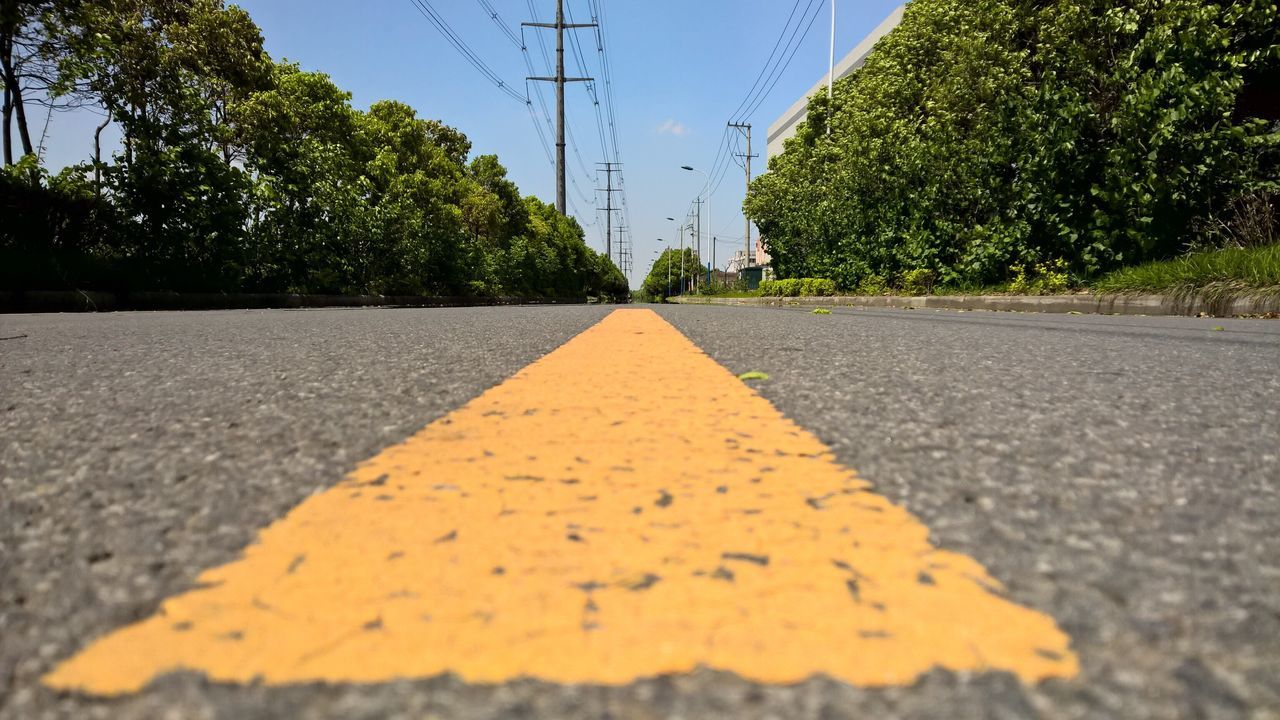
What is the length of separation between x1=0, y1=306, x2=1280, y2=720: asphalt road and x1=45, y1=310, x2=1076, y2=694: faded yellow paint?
0.03 metres

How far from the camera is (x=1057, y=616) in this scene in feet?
2.53

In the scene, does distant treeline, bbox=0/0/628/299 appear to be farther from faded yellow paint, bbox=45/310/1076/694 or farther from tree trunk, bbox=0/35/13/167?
faded yellow paint, bbox=45/310/1076/694

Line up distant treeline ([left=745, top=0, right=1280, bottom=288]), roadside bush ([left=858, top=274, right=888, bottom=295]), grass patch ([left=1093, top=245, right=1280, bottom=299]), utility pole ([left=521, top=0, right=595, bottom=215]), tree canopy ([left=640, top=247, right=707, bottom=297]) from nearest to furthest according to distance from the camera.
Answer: grass patch ([left=1093, top=245, right=1280, bottom=299]), distant treeline ([left=745, top=0, right=1280, bottom=288]), roadside bush ([left=858, top=274, right=888, bottom=295]), utility pole ([left=521, top=0, right=595, bottom=215]), tree canopy ([left=640, top=247, right=707, bottom=297])

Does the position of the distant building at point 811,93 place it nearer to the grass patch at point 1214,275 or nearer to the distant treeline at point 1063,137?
the distant treeline at point 1063,137

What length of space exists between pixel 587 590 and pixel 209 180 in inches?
709

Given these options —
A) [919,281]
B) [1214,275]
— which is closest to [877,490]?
[1214,275]

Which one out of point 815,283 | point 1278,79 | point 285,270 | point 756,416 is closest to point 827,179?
point 815,283

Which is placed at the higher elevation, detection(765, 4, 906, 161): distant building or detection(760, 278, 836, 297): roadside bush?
detection(765, 4, 906, 161): distant building

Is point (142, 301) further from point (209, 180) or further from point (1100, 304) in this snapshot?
point (1100, 304)

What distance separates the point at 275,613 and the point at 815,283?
81.9ft

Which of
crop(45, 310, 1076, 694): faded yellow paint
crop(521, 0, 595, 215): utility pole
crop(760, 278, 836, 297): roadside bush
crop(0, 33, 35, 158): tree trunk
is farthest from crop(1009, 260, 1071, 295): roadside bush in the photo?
crop(521, 0, 595, 215): utility pole

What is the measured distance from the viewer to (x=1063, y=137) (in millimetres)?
11398

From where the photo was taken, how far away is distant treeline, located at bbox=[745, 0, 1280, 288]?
966 cm

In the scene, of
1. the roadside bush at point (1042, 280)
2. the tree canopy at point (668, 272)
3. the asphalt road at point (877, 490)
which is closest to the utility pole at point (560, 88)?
the roadside bush at point (1042, 280)
